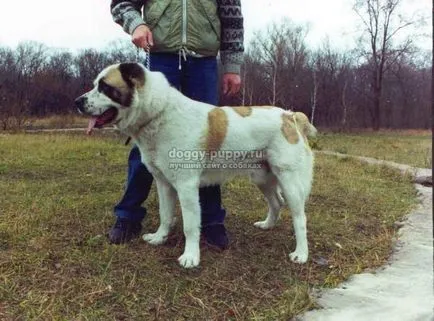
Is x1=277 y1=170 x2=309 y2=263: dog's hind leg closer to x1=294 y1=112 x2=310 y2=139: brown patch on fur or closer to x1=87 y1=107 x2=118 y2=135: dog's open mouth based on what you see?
x1=294 y1=112 x2=310 y2=139: brown patch on fur

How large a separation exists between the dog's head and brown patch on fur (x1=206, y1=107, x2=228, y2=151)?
0.52 m

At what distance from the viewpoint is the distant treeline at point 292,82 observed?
85.1 ft

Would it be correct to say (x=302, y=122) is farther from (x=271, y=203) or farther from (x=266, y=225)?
(x=266, y=225)

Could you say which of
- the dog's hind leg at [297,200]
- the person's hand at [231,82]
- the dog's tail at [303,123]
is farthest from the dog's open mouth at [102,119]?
the dog's tail at [303,123]

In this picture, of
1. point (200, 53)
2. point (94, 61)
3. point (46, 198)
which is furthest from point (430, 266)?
point (94, 61)

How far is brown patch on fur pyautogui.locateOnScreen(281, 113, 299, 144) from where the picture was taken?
353cm

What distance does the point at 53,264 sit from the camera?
3.19 m

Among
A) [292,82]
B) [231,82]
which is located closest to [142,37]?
[231,82]

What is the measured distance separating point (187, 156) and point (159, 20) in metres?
0.99

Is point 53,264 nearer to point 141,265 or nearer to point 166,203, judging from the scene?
point 141,265

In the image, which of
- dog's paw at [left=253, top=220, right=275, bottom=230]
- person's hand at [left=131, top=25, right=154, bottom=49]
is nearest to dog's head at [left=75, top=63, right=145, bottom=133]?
person's hand at [left=131, top=25, right=154, bottom=49]

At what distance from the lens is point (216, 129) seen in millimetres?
3330

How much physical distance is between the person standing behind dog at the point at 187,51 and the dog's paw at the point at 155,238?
4.8 inches

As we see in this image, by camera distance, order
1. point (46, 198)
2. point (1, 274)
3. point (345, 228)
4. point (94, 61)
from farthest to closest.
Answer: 1. point (94, 61)
2. point (46, 198)
3. point (345, 228)
4. point (1, 274)
